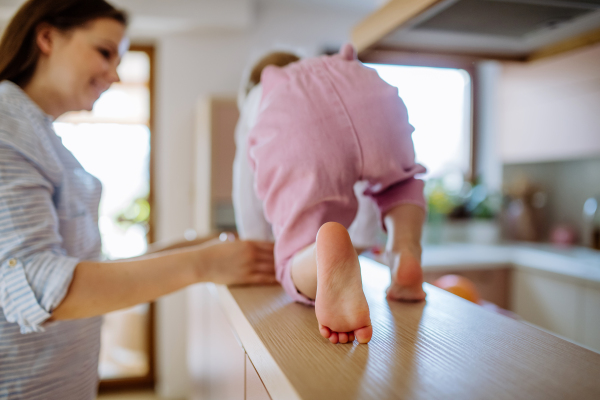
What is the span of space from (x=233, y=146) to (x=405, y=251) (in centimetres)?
169

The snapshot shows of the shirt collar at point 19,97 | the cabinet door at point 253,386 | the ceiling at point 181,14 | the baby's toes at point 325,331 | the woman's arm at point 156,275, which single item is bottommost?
the cabinet door at point 253,386

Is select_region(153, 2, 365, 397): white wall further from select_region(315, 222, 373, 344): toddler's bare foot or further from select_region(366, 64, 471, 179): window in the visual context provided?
select_region(315, 222, 373, 344): toddler's bare foot

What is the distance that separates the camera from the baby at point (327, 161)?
0.64 meters

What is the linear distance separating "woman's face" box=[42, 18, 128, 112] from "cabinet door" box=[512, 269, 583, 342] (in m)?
2.01

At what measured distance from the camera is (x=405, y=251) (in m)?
0.68

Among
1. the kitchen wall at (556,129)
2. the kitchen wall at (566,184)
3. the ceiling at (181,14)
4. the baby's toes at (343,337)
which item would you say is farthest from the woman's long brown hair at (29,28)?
the kitchen wall at (566,184)

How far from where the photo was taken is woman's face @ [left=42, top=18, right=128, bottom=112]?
33.9 inches

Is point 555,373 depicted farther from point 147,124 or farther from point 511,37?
point 147,124

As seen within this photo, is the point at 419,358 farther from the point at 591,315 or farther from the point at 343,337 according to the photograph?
the point at 591,315

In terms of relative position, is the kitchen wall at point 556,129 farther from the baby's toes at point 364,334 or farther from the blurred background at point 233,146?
the baby's toes at point 364,334

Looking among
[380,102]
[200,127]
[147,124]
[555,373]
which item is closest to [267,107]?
[380,102]

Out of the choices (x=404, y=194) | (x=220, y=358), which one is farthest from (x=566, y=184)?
(x=220, y=358)

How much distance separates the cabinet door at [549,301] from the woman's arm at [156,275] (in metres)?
1.75

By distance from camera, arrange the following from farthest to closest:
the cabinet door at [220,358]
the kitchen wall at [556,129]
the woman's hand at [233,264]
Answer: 1. the kitchen wall at [556,129]
2. the woman's hand at [233,264]
3. the cabinet door at [220,358]
